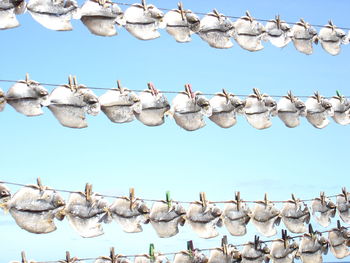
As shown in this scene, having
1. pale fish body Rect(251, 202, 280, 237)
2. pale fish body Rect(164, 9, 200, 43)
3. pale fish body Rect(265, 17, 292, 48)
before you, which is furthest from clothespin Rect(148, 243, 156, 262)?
pale fish body Rect(265, 17, 292, 48)

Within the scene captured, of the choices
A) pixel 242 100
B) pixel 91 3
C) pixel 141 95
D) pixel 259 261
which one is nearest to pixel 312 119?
pixel 242 100

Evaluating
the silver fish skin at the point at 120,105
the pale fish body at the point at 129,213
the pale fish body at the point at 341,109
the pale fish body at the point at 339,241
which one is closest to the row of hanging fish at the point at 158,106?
the silver fish skin at the point at 120,105

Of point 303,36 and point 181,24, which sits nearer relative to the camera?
point 181,24

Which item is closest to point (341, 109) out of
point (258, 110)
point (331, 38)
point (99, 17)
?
point (331, 38)

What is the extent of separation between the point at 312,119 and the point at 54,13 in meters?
3.43

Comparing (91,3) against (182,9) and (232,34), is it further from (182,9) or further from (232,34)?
(232,34)

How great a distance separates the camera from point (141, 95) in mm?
7180

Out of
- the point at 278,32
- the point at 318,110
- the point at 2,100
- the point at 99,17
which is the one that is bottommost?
the point at 2,100

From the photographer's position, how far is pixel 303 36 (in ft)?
29.0

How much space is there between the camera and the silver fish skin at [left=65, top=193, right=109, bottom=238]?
21.8ft

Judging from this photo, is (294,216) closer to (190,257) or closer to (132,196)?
(190,257)

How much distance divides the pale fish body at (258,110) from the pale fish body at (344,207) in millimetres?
1355

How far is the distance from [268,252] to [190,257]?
1016 millimetres

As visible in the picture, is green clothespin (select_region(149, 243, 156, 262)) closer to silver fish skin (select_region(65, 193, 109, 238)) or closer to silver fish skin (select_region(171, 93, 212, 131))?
silver fish skin (select_region(65, 193, 109, 238))
